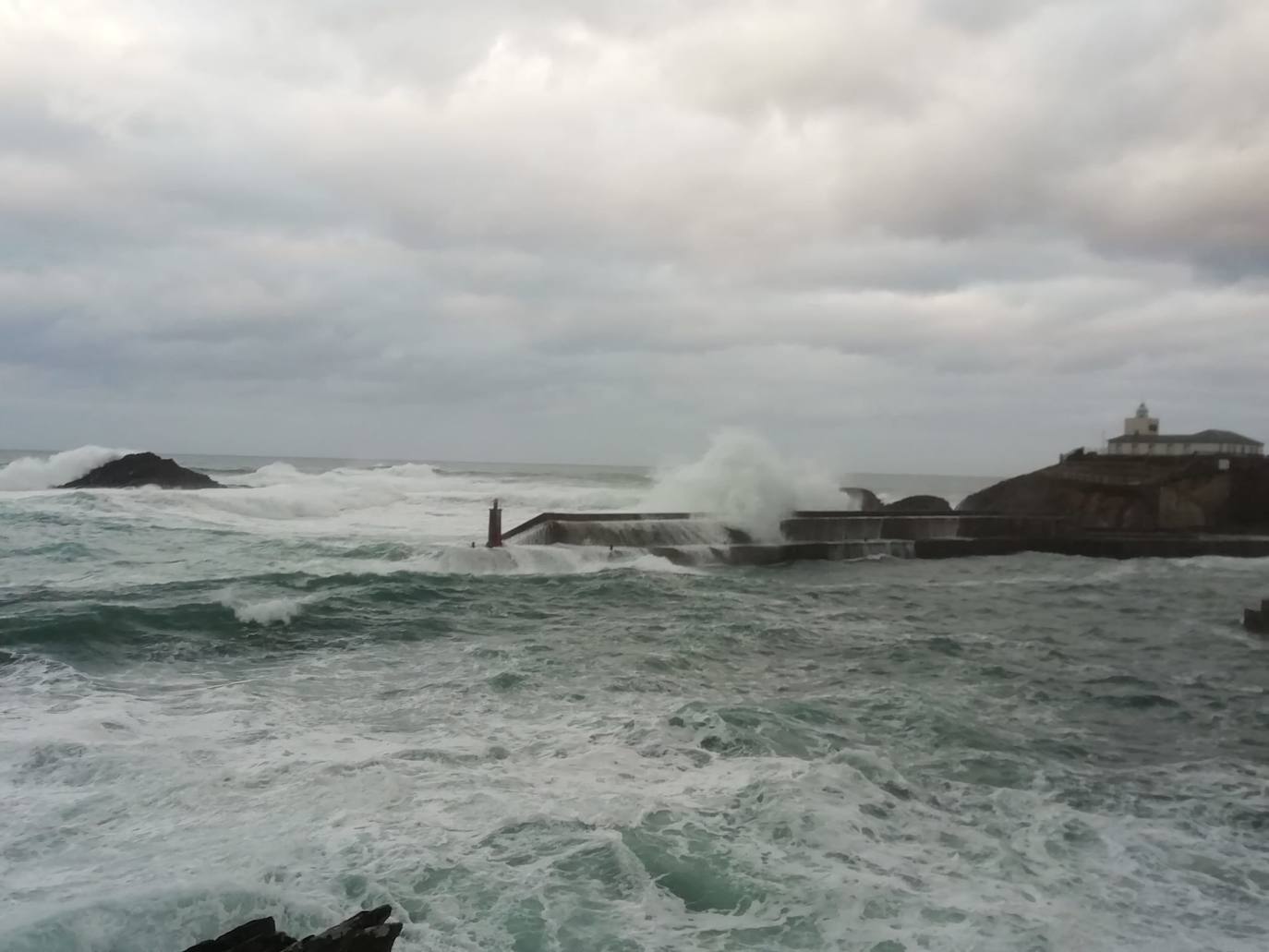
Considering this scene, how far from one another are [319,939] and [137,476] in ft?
122

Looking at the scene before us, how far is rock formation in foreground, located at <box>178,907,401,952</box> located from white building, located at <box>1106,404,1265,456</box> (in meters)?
36.3

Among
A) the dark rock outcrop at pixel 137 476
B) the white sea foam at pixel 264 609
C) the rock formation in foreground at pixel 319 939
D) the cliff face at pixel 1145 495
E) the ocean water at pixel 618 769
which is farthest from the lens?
the dark rock outcrop at pixel 137 476

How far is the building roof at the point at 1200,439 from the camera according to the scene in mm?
35312

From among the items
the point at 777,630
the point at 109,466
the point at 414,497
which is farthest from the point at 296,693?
the point at 109,466

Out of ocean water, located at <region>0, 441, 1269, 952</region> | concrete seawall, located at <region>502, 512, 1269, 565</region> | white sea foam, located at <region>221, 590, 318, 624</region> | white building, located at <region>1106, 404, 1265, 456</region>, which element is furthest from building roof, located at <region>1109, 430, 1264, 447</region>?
white sea foam, located at <region>221, 590, 318, 624</region>

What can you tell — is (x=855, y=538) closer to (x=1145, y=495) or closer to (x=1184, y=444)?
(x=1145, y=495)

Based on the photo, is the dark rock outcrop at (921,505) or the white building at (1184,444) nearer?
the dark rock outcrop at (921,505)

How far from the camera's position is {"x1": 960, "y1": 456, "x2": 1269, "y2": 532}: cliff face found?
1084 inches

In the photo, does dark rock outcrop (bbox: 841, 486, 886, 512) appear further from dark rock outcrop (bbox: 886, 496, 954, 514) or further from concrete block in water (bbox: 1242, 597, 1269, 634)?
concrete block in water (bbox: 1242, 597, 1269, 634)

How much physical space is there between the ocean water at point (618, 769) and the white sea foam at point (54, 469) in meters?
25.8

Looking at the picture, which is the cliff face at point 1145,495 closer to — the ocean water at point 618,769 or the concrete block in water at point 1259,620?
the concrete block in water at point 1259,620

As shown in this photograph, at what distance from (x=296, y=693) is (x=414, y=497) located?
29.7 meters

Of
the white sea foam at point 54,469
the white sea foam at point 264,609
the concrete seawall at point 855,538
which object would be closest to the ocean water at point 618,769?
the white sea foam at point 264,609

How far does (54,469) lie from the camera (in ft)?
118
